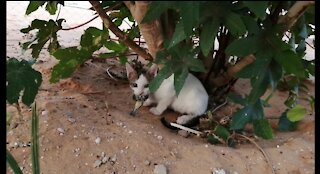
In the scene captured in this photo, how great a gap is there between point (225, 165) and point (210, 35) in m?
0.58

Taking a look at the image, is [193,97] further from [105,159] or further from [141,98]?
[105,159]

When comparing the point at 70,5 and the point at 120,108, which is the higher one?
the point at 120,108

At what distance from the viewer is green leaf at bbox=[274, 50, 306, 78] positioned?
94cm

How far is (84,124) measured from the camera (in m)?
1.45

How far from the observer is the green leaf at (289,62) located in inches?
37.1

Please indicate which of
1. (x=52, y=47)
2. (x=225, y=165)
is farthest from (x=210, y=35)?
(x=52, y=47)

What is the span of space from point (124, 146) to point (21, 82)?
1.45 feet

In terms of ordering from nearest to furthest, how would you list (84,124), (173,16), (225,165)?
(173,16), (225,165), (84,124)

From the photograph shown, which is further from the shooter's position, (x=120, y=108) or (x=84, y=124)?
(x=120, y=108)

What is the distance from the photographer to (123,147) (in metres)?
1.36

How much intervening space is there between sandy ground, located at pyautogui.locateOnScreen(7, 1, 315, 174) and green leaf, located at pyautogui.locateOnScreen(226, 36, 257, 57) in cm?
39

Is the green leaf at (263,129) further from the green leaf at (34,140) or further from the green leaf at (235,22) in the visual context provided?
the green leaf at (34,140)

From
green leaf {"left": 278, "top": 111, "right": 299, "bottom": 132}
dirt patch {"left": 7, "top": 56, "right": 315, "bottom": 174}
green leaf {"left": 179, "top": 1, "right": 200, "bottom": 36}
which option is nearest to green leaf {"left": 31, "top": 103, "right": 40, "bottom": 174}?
dirt patch {"left": 7, "top": 56, "right": 315, "bottom": 174}

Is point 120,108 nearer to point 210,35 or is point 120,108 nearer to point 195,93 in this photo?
point 195,93
